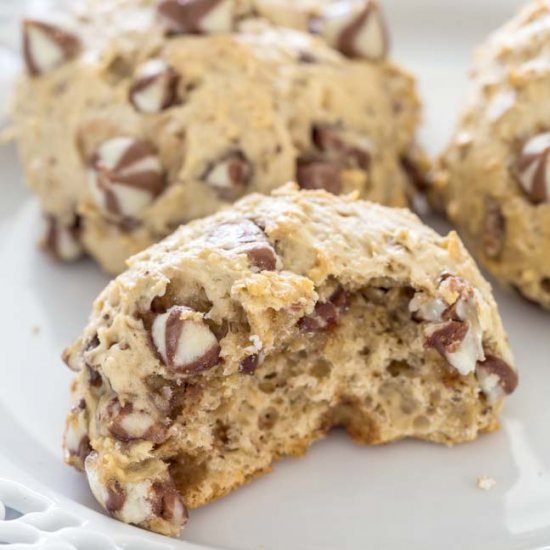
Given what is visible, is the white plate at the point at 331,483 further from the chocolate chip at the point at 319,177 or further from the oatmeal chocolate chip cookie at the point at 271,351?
the chocolate chip at the point at 319,177

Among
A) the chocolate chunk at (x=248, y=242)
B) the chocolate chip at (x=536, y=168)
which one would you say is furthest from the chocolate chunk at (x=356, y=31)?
the chocolate chunk at (x=248, y=242)

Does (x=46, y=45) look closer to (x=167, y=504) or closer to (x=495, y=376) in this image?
(x=167, y=504)

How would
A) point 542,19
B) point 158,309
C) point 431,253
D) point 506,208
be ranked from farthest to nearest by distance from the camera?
point 542,19 → point 506,208 → point 431,253 → point 158,309

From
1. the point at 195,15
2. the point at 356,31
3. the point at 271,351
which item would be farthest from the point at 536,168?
the point at 195,15

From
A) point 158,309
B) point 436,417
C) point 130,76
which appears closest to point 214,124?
point 130,76

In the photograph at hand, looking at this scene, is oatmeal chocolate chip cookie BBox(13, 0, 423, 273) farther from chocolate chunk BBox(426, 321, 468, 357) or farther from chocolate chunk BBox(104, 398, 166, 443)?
chocolate chunk BBox(104, 398, 166, 443)

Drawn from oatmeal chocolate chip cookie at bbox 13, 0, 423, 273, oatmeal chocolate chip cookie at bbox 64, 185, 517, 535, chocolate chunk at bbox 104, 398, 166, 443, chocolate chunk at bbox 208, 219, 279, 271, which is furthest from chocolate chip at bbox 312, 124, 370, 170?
chocolate chunk at bbox 104, 398, 166, 443

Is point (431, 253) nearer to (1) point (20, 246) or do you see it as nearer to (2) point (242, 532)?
(2) point (242, 532)
